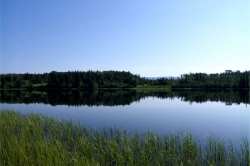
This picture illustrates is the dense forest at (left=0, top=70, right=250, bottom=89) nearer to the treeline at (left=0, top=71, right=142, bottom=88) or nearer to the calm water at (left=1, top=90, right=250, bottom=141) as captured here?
the treeline at (left=0, top=71, right=142, bottom=88)

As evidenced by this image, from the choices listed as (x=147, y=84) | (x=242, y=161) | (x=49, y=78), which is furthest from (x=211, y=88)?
(x=242, y=161)

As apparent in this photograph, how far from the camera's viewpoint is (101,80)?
11600cm

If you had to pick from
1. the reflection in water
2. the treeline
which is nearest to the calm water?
the reflection in water

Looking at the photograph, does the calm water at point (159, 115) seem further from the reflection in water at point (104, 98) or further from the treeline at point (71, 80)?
the treeline at point (71, 80)

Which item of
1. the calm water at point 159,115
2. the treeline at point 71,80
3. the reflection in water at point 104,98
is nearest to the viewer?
the calm water at point 159,115

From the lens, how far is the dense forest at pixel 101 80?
104250 millimetres

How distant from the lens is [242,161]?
28.0ft

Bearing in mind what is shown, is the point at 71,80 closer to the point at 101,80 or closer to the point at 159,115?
the point at 101,80

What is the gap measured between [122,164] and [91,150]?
1929 millimetres

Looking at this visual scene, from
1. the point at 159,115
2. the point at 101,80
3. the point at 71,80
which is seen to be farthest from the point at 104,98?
the point at 101,80

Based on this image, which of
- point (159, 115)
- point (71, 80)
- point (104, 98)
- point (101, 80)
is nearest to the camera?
point (159, 115)

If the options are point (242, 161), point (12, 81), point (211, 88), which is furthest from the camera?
point (12, 81)

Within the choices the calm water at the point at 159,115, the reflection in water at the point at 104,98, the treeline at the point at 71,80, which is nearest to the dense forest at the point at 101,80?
the treeline at the point at 71,80

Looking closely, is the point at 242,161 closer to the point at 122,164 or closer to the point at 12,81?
the point at 122,164
